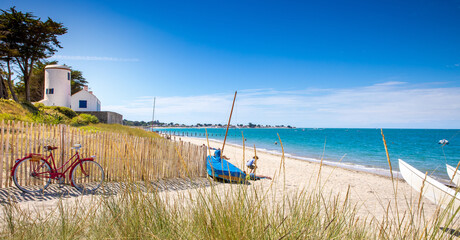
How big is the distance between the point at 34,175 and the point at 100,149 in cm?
143

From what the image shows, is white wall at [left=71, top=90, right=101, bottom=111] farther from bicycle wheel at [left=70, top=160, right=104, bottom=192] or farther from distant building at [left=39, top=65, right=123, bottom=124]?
bicycle wheel at [left=70, top=160, right=104, bottom=192]

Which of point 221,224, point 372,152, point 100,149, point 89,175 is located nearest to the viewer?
point 221,224

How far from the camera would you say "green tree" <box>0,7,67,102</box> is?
73.6ft

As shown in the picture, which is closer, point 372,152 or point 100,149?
point 100,149

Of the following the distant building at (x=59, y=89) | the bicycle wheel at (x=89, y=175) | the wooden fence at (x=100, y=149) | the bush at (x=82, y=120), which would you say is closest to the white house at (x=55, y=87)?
the distant building at (x=59, y=89)

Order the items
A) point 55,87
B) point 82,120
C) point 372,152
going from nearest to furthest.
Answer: point 82,120, point 55,87, point 372,152

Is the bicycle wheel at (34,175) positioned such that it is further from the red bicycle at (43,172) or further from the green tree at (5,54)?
the green tree at (5,54)

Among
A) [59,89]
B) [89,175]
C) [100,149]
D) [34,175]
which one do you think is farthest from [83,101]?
[34,175]

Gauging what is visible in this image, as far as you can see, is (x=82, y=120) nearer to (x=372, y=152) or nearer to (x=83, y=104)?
(x=83, y=104)

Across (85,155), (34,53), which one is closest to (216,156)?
(85,155)

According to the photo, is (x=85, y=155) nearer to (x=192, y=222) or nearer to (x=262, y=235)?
(x=192, y=222)

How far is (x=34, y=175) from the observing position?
222 inches

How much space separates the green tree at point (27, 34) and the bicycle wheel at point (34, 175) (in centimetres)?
2155

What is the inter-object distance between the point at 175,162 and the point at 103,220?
545 cm
